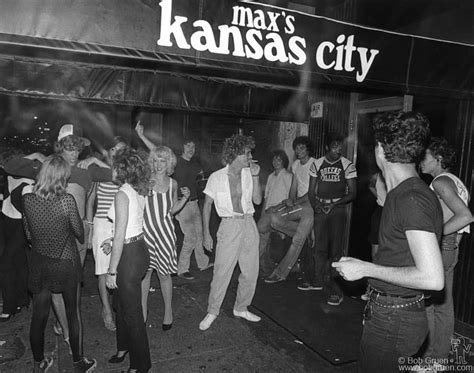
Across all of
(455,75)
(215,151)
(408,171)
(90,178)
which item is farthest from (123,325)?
(215,151)

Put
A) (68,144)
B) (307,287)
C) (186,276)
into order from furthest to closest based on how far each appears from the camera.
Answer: (186,276) → (307,287) → (68,144)

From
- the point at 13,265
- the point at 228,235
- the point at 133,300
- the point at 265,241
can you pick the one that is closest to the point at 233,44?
the point at 228,235

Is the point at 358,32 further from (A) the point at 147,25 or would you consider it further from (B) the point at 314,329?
(B) the point at 314,329

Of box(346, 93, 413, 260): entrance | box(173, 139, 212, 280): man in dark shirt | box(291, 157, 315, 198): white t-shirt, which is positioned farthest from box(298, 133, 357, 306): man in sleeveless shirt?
box(173, 139, 212, 280): man in dark shirt

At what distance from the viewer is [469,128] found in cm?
508

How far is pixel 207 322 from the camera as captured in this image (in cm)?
473

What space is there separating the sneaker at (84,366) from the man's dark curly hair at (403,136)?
10.5 ft

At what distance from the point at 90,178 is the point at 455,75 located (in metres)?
4.32

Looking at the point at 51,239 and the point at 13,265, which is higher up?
the point at 51,239

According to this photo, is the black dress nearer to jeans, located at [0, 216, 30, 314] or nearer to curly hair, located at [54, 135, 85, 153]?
curly hair, located at [54, 135, 85, 153]

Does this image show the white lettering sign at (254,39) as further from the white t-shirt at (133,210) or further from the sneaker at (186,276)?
the sneaker at (186,276)

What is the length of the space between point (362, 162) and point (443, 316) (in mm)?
3531

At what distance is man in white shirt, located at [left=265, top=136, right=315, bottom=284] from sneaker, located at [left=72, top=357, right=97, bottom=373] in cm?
343

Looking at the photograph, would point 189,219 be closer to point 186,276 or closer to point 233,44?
point 186,276
